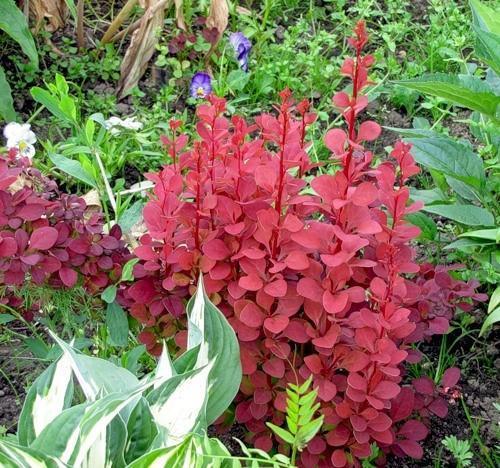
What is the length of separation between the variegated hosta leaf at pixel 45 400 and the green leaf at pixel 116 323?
0.31 m

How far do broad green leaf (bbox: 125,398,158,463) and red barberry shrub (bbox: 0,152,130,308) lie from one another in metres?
0.39

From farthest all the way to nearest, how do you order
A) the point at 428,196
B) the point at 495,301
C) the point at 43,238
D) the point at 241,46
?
the point at 241,46
the point at 428,196
the point at 495,301
the point at 43,238

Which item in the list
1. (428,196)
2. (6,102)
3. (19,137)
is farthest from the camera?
(6,102)

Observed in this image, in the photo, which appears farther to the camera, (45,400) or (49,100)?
(49,100)

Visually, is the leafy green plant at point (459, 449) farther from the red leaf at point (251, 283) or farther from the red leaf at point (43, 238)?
the red leaf at point (43, 238)

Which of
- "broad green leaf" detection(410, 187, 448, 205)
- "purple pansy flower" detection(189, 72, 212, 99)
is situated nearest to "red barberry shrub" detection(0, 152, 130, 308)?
"broad green leaf" detection(410, 187, 448, 205)

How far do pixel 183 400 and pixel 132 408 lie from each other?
0.09m

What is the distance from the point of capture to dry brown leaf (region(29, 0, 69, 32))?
3406mm

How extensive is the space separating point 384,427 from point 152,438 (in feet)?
1.56

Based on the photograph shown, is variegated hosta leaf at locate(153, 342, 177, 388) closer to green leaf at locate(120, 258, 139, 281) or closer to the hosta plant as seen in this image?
the hosta plant

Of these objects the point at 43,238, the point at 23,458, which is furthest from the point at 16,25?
the point at 23,458

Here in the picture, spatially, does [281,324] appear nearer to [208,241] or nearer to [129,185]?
[208,241]

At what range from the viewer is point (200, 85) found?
Answer: 3168mm

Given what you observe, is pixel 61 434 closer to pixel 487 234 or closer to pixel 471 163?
pixel 487 234
